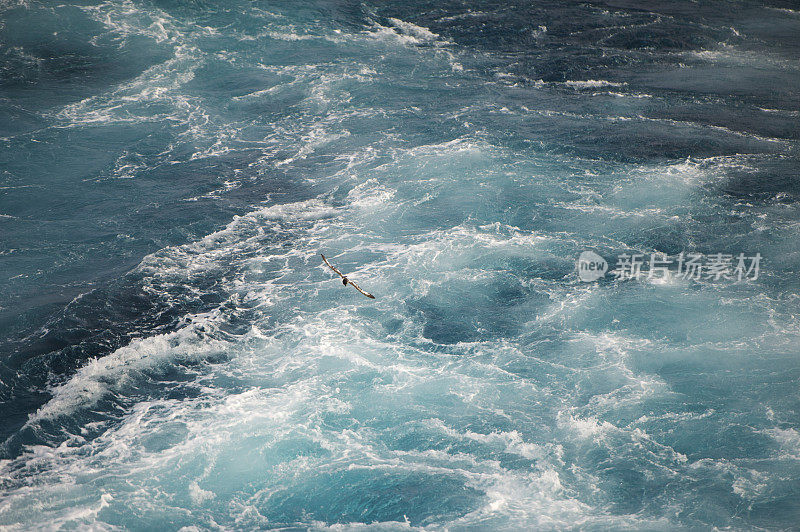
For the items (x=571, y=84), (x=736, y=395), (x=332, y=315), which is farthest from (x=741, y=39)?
(x=332, y=315)

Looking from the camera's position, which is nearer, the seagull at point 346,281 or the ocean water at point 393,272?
the ocean water at point 393,272

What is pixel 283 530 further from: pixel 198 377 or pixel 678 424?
pixel 678 424

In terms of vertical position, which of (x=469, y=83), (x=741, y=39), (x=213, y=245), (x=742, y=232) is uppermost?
(x=741, y=39)

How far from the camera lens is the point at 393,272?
81625 millimetres

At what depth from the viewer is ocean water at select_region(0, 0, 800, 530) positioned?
5856cm

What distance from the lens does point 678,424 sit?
6216 centimetres

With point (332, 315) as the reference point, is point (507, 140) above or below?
above

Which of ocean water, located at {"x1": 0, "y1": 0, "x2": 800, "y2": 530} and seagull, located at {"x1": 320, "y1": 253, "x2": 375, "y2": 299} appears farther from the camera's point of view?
seagull, located at {"x1": 320, "y1": 253, "x2": 375, "y2": 299}

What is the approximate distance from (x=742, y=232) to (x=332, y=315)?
51.9 m

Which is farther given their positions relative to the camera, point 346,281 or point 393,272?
point 393,272

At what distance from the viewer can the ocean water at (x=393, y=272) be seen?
192 feet

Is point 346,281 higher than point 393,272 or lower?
higher

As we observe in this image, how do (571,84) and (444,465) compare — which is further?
(571,84)

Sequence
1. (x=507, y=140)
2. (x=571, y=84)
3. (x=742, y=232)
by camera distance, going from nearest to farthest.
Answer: (x=742, y=232), (x=507, y=140), (x=571, y=84)
